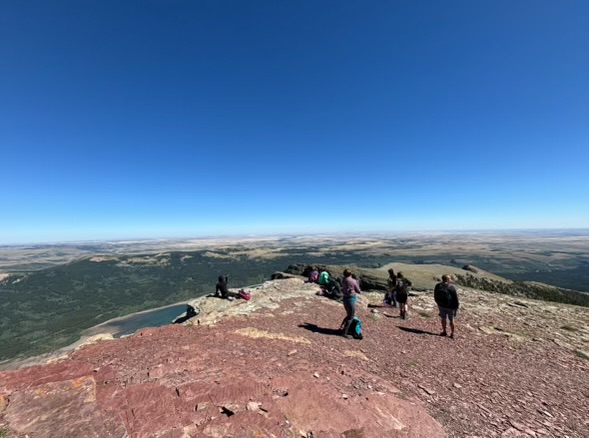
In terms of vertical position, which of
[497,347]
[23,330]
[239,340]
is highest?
[239,340]

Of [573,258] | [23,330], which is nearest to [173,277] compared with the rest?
[23,330]

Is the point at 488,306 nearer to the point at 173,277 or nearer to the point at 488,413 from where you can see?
the point at 488,413

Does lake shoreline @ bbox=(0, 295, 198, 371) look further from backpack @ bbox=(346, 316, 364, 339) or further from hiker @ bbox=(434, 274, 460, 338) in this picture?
hiker @ bbox=(434, 274, 460, 338)

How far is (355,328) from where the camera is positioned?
1145 centimetres

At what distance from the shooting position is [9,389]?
568cm

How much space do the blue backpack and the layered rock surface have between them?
374 millimetres

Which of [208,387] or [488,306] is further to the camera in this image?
[488,306]

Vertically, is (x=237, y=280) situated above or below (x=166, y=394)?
below

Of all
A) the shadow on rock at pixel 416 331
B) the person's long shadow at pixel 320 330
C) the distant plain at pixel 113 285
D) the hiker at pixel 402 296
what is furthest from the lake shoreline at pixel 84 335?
the shadow on rock at pixel 416 331

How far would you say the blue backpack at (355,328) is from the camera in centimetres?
1127

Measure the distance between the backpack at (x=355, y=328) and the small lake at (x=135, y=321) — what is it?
50436 mm

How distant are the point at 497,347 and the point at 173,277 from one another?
11528cm

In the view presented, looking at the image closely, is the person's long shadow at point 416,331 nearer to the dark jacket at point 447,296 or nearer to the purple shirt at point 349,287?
the dark jacket at point 447,296

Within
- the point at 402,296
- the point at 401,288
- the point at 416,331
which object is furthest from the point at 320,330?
the point at 401,288
